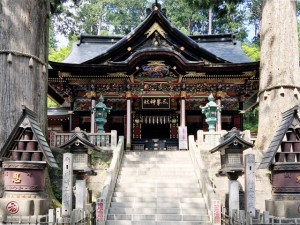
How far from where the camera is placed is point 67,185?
8492mm

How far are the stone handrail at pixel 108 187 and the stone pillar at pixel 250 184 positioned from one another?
330 cm

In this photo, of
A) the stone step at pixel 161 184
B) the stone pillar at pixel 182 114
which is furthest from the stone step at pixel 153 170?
the stone pillar at pixel 182 114

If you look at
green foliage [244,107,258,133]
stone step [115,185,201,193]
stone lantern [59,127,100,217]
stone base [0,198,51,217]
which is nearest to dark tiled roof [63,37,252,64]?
green foliage [244,107,258,133]

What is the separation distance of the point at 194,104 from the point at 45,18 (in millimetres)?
9186

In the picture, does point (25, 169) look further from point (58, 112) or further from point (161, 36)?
point (58, 112)

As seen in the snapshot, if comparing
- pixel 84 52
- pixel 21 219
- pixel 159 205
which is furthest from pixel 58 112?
pixel 21 219

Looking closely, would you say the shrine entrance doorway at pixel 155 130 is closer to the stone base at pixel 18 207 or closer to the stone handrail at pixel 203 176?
the stone handrail at pixel 203 176

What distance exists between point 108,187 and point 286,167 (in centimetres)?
447

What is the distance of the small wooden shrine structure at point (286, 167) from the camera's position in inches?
311

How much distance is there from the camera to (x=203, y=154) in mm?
12930

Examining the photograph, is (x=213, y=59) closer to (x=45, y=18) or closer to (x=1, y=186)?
(x=45, y=18)

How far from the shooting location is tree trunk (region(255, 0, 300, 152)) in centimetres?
1203

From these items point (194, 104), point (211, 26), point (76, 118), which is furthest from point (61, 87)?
point (211, 26)

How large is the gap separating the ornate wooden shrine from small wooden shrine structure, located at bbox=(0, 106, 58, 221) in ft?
28.1
